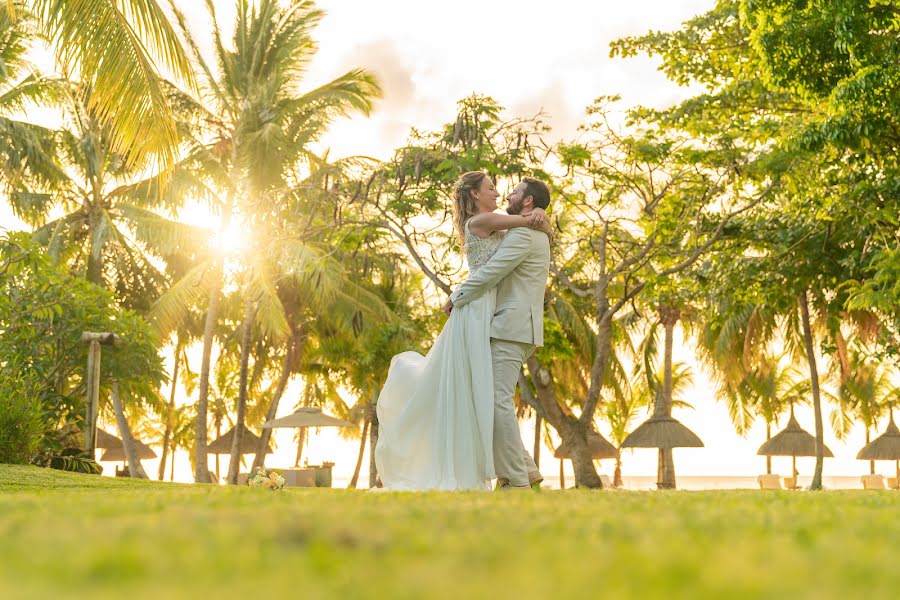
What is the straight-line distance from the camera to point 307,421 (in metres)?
25.2

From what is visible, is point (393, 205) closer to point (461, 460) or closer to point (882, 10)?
point (882, 10)

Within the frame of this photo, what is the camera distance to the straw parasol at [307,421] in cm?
2514

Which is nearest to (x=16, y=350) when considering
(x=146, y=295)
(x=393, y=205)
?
(x=393, y=205)

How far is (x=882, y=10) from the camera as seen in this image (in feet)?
35.4

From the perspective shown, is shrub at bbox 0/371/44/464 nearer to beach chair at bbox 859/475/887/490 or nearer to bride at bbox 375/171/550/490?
bride at bbox 375/171/550/490

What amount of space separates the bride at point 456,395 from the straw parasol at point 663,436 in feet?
58.0

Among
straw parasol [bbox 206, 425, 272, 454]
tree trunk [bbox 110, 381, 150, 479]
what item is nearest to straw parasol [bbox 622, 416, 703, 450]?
straw parasol [bbox 206, 425, 272, 454]

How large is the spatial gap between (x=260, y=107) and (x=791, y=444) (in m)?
18.1

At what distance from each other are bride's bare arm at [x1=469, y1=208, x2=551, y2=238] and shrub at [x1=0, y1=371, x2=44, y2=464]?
621 cm

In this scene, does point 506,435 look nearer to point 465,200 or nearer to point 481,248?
point 481,248

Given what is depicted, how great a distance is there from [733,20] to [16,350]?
11695 mm

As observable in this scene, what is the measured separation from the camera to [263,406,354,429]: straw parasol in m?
25.1

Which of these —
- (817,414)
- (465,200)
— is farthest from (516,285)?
(817,414)

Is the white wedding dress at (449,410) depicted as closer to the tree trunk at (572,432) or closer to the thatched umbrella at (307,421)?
the tree trunk at (572,432)
